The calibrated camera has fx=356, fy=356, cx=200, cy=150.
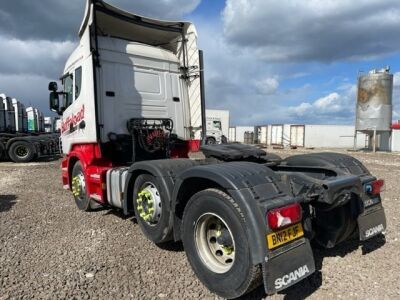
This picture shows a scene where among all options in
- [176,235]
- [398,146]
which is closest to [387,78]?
[398,146]

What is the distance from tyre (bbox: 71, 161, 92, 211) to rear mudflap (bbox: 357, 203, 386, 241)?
15.3 ft

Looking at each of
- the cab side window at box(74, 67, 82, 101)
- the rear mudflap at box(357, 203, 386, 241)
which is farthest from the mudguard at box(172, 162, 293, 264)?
the cab side window at box(74, 67, 82, 101)

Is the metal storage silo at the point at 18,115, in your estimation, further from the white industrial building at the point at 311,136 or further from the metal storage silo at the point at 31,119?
the white industrial building at the point at 311,136

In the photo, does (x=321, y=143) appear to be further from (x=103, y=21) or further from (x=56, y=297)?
(x=56, y=297)

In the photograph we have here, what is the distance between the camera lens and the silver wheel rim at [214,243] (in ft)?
11.6

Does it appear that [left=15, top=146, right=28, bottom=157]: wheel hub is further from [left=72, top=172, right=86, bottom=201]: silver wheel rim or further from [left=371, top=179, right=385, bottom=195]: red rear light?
[left=371, top=179, right=385, bottom=195]: red rear light

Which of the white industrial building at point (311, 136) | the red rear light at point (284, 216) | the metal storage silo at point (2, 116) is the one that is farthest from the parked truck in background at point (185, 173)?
the white industrial building at point (311, 136)

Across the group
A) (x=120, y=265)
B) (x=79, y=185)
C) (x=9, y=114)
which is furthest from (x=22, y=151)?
(x=120, y=265)

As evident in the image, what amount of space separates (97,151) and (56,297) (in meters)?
3.14

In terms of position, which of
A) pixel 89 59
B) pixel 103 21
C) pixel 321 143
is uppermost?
pixel 103 21

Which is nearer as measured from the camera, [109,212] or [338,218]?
[338,218]

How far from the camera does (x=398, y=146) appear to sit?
101 feet

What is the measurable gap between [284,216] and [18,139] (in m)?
17.4

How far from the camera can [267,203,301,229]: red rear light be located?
305 centimetres
